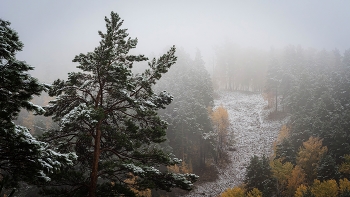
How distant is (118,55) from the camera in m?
8.35

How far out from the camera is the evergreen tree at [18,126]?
14.5 feet

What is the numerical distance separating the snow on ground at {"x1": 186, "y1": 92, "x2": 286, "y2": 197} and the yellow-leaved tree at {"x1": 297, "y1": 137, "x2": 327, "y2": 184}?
32.6 ft

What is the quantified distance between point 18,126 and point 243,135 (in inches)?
1922

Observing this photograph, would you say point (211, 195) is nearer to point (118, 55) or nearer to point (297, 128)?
point (297, 128)

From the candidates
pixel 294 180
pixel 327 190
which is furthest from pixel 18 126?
pixel 294 180

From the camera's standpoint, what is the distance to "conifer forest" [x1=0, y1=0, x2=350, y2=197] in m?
5.07

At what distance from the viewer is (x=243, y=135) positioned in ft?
160

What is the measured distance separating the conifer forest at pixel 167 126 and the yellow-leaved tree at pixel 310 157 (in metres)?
0.16

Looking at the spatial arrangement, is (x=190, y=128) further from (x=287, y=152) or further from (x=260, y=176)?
(x=287, y=152)

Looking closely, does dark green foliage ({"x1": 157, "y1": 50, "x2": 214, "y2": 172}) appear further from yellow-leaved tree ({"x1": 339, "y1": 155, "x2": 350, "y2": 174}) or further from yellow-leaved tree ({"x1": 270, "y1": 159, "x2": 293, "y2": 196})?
yellow-leaved tree ({"x1": 339, "y1": 155, "x2": 350, "y2": 174})

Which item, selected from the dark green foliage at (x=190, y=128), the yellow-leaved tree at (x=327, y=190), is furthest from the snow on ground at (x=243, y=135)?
the yellow-leaved tree at (x=327, y=190)

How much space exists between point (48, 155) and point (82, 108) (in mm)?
2076

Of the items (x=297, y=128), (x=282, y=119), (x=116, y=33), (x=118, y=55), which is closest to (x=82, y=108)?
(x=118, y=55)

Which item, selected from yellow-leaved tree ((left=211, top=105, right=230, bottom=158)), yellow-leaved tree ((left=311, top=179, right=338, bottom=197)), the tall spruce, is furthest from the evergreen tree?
yellow-leaved tree ((left=211, top=105, right=230, bottom=158))
